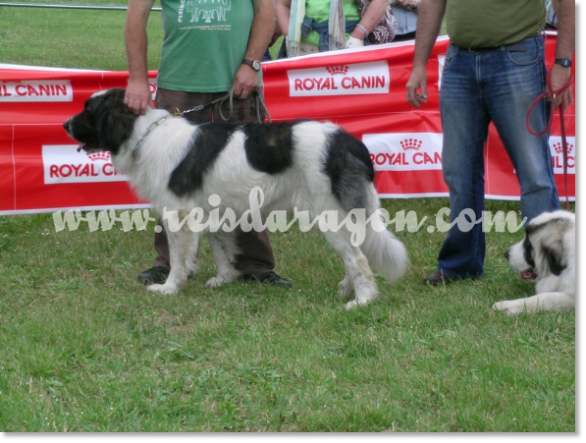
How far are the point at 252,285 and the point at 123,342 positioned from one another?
4.44 ft

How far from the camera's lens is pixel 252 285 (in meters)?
5.55

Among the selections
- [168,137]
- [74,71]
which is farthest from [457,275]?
[74,71]

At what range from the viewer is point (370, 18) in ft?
24.2

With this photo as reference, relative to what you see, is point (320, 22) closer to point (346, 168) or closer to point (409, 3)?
point (409, 3)

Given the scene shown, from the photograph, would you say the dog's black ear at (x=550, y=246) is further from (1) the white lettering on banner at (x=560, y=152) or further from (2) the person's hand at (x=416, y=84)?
(1) the white lettering on banner at (x=560, y=152)

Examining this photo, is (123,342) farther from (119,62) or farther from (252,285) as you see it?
(119,62)

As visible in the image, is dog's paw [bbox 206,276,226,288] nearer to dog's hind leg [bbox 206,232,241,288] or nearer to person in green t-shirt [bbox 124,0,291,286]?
dog's hind leg [bbox 206,232,241,288]

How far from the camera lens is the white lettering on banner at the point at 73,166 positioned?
7023 millimetres

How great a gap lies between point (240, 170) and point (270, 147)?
25cm

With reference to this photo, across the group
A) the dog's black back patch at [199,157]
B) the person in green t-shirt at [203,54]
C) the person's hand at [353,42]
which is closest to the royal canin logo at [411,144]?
the person's hand at [353,42]

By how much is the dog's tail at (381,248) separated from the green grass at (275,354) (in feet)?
0.61

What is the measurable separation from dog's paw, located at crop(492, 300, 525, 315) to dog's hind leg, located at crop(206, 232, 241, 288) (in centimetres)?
188

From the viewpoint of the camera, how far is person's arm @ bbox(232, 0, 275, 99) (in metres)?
5.32

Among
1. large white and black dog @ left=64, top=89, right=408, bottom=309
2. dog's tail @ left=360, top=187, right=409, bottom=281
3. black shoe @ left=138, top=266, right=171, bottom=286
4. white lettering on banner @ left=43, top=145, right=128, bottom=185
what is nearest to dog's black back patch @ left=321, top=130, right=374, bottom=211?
large white and black dog @ left=64, top=89, right=408, bottom=309
